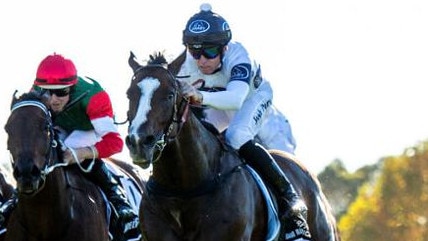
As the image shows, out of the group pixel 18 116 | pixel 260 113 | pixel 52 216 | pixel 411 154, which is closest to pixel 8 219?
pixel 52 216

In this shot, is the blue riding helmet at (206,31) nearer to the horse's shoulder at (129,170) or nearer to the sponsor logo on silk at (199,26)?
the sponsor logo on silk at (199,26)

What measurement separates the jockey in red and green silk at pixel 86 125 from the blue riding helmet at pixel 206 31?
1211mm

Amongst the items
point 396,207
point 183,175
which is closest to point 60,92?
point 183,175

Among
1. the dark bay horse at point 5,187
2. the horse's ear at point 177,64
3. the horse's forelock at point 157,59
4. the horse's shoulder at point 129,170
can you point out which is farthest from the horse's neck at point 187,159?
the dark bay horse at point 5,187

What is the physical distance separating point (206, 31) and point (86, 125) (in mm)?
1716

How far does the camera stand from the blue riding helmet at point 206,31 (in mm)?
16734

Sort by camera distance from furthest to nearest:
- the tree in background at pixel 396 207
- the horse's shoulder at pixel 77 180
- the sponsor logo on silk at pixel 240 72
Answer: the tree in background at pixel 396 207
the horse's shoulder at pixel 77 180
the sponsor logo on silk at pixel 240 72

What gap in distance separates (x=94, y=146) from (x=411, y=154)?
61646mm

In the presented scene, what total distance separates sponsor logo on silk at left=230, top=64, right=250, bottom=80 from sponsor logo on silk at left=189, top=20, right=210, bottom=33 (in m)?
0.53

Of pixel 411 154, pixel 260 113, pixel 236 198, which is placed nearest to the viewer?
pixel 236 198

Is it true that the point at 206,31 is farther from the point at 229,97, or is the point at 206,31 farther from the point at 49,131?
the point at 49,131

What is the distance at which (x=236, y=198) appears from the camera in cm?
1619

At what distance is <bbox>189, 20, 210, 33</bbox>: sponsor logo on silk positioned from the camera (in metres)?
16.8

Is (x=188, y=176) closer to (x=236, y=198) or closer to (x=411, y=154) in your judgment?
(x=236, y=198)
